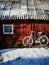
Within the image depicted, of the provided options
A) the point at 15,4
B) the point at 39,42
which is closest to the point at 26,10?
the point at 15,4

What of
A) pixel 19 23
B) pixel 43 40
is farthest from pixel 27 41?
pixel 19 23

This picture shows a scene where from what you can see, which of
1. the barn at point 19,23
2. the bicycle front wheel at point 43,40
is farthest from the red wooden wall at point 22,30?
the bicycle front wheel at point 43,40

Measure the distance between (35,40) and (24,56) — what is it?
347cm

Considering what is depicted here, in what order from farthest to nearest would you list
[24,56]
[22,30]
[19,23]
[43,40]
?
[22,30] < [43,40] < [19,23] < [24,56]

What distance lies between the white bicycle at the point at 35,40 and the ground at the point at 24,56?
119cm

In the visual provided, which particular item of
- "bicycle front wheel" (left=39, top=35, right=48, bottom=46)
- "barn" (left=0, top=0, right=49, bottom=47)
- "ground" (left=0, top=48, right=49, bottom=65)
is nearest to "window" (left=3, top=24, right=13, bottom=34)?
"barn" (left=0, top=0, right=49, bottom=47)

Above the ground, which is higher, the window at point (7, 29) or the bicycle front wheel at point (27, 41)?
the window at point (7, 29)

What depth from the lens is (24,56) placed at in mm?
15555

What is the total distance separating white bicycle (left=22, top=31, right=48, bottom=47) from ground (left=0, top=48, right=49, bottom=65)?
3.92 feet

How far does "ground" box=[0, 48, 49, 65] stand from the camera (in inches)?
562

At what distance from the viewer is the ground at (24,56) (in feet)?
46.8

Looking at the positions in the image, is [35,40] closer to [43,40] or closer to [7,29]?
[43,40]

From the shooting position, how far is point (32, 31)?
61.7 ft

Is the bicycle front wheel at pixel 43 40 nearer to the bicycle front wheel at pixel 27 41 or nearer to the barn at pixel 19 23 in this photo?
the barn at pixel 19 23
